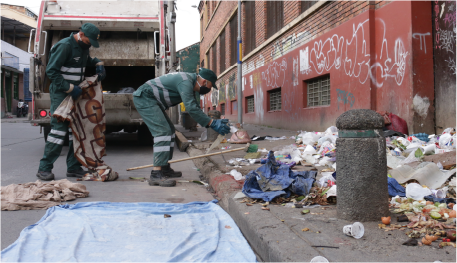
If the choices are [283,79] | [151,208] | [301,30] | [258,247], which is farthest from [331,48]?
[258,247]

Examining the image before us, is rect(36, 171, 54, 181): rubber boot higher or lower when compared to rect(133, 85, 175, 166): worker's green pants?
lower

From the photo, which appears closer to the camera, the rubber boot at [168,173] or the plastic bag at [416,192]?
the plastic bag at [416,192]

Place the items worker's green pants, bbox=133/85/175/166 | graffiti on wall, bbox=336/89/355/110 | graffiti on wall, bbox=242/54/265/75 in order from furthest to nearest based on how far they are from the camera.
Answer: graffiti on wall, bbox=242/54/265/75 → graffiti on wall, bbox=336/89/355/110 → worker's green pants, bbox=133/85/175/166

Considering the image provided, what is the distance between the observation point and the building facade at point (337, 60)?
19.0ft

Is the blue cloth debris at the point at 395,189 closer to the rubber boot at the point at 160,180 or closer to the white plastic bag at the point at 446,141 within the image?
the white plastic bag at the point at 446,141

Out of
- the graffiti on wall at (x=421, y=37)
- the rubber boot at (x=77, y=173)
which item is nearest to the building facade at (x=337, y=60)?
the graffiti on wall at (x=421, y=37)

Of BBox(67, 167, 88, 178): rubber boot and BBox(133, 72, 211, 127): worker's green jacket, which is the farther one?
BBox(67, 167, 88, 178): rubber boot

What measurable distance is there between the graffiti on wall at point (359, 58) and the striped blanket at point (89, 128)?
4669 millimetres

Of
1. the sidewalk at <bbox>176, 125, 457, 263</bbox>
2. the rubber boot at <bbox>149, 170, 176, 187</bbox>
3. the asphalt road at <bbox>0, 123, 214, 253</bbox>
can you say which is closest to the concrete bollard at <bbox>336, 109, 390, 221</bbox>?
the sidewalk at <bbox>176, 125, 457, 263</bbox>

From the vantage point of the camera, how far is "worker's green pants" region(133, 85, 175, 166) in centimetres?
463

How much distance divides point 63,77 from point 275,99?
8967mm

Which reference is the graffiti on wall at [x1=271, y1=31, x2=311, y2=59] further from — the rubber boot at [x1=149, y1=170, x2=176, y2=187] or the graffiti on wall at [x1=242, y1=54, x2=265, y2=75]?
the rubber boot at [x1=149, y1=170, x2=176, y2=187]

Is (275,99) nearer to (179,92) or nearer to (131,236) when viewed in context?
(179,92)

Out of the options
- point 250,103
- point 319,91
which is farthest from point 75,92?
point 250,103
